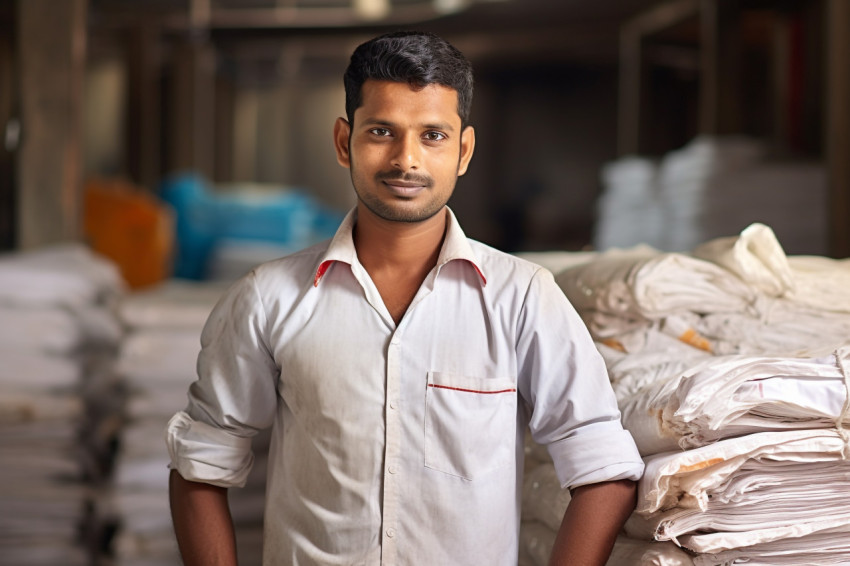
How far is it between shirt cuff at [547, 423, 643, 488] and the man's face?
1.38 feet

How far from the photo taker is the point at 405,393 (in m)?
1.51

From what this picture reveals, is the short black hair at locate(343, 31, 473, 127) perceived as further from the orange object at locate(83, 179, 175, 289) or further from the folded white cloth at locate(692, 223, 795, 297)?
the orange object at locate(83, 179, 175, 289)

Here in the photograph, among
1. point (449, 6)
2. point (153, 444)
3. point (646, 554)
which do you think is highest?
point (449, 6)

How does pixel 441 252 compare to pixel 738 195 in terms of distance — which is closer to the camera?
pixel 441 252

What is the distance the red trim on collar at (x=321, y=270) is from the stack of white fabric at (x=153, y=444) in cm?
127

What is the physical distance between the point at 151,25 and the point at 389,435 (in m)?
7.33

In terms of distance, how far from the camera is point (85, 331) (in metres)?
3.16

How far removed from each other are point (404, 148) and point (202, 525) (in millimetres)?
672

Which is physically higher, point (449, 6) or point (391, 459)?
point (449, 6)

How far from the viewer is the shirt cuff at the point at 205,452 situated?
1.53 meters

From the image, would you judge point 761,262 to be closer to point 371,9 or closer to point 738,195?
point 738,195

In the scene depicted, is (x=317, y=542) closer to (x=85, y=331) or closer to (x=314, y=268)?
(x=314, y=268)

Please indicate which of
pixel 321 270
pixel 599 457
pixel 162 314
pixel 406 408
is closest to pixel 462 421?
pixel 406 408

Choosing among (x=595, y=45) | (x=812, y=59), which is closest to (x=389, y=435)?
(x=812, y=59)
